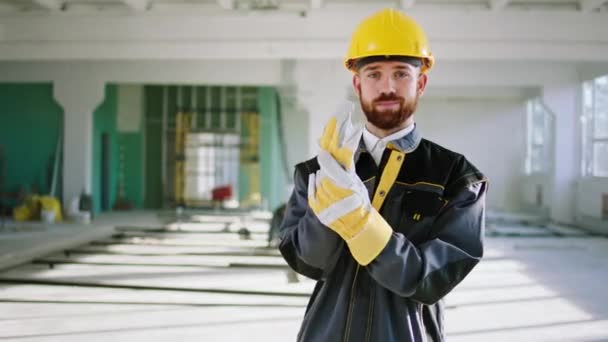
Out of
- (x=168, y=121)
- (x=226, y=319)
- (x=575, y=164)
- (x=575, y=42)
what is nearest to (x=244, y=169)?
(x=168, y=121)

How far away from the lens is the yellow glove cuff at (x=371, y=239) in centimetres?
132

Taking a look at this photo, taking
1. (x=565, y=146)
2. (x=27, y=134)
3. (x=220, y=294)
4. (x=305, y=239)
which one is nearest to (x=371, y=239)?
(x=305, y=239)

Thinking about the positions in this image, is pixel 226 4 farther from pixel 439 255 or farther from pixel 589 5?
pixel 439 255

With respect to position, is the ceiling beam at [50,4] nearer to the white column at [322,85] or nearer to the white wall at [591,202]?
the white column at [322,85]

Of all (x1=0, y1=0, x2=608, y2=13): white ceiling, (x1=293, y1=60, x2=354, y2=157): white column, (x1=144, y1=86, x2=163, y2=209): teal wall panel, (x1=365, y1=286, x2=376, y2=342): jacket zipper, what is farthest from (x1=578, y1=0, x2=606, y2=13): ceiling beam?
(x1=144, y1=86, x2=163, y2=209): teal wall panel

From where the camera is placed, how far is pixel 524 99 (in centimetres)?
1783

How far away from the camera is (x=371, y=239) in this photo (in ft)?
4.35

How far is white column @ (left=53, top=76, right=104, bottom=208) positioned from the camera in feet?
42.5

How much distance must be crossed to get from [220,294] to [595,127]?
33.5ft

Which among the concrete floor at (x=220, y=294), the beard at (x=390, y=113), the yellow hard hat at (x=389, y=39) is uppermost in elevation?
the yellow hard hat at (x=389, y=39)

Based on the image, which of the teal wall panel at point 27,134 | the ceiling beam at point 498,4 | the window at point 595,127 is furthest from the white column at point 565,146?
the teal wall panel at point 27,134

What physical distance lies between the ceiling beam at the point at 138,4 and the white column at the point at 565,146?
9.58 m

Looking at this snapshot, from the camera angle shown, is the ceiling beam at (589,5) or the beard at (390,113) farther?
the ceiling beam at (589,5)

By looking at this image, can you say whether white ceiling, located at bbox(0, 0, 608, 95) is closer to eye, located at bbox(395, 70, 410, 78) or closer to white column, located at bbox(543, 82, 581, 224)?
white column, located at bbox(543, 82, 581, 224)
